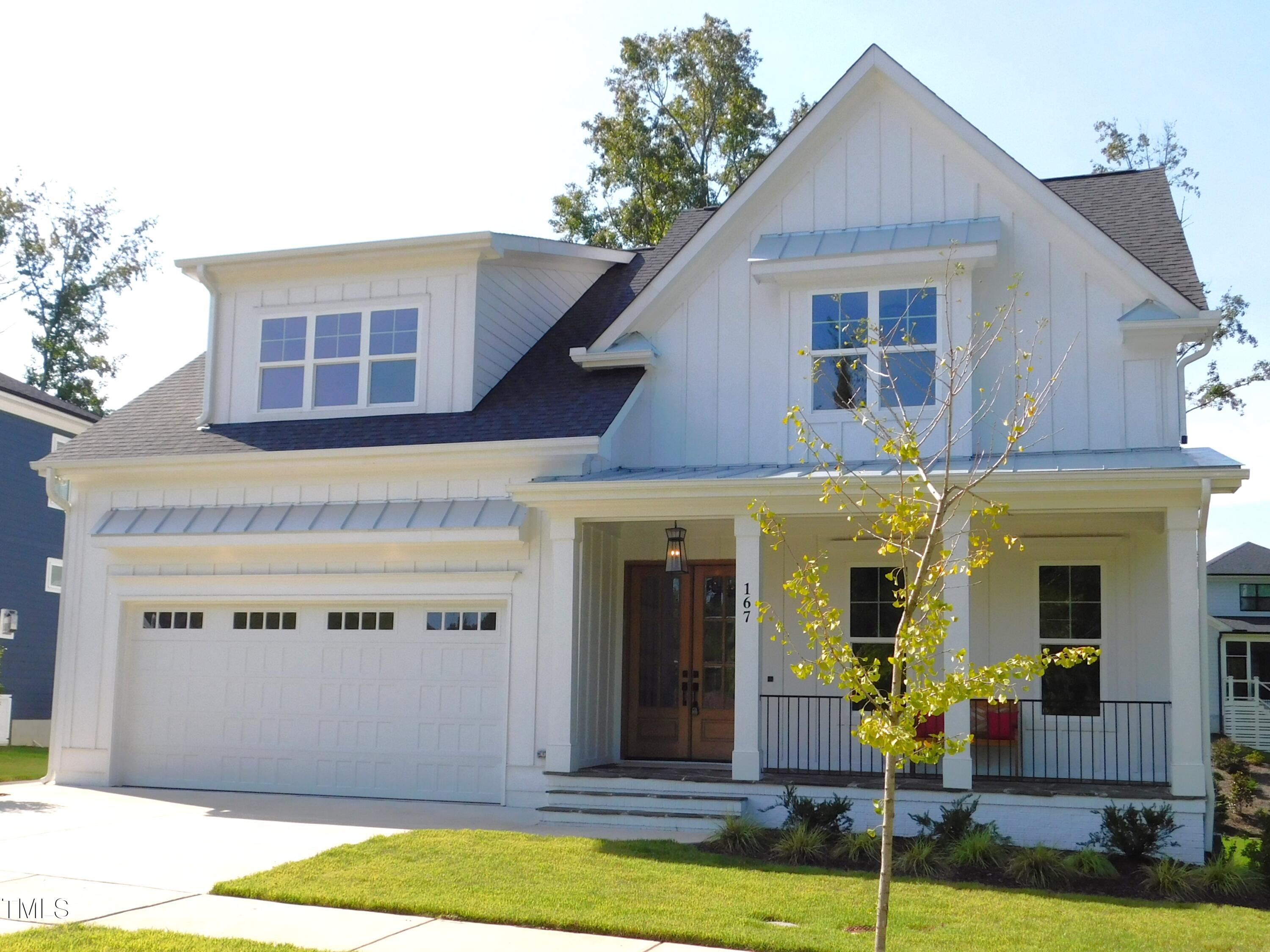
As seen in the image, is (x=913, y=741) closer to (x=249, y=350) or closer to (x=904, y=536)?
(x=904, y=536)

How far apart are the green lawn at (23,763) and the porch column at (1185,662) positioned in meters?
13.7

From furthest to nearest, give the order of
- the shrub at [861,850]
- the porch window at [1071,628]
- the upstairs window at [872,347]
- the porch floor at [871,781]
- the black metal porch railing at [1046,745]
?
the upstairs window at [872,347]
the porch window at [1071,628]
the black metal porch railing at [1046,745]
the porch floor at [871,781]
the shrub at [861,850]

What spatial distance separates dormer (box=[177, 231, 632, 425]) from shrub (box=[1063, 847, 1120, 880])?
860 cm

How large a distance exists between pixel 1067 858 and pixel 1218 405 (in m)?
22.6

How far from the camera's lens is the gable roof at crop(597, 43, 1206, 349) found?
42.2 ft

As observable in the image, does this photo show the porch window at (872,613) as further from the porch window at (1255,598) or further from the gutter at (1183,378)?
the porch window at (1255,598)

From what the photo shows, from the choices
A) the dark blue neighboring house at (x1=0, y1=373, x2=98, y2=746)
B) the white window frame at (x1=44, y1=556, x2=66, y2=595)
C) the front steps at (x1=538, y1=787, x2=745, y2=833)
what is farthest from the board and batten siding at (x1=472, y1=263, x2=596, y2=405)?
the white window frame at (x1=44, y1=556, x2=66, y2=595)

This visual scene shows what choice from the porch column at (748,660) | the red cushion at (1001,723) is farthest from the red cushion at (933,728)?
the porch column at (748,660)

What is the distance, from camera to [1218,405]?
2933cm

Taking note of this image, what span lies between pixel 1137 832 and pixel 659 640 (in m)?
6.11

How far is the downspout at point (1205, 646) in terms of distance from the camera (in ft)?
35.7

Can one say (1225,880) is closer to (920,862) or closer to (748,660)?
(920,862)

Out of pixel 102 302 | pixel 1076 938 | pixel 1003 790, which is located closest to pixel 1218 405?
pixel 1003 790

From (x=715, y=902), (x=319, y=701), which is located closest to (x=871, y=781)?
(x=715, y=902)
